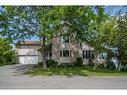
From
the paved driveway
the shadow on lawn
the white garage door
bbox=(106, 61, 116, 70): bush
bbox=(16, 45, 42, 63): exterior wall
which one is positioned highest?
bbox=(16, 45, 42, 63): exterior wall

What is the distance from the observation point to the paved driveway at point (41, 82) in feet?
25.5

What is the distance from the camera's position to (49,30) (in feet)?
33.4

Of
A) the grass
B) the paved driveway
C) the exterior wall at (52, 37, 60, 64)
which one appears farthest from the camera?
the exterior wall at (52, 37, 60, 64)

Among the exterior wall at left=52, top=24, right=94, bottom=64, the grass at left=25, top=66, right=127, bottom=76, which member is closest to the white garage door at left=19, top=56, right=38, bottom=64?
the grass at left=25, top=66, right=127, bottom=76

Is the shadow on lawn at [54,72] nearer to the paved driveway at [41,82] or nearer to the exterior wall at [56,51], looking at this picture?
the paved driveway at [41,82]

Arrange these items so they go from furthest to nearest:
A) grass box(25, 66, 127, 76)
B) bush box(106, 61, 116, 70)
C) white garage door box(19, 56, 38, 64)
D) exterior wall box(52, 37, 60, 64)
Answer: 1. exterior wall box(52, 37, 60, 64)
2. bush box(106, 61, 116, 70)
3. grass box(25, 66, 127, 76)
4. white garage door box(19, 56, 38, 64)

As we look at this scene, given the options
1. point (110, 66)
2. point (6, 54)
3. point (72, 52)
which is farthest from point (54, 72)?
point (72, 52)

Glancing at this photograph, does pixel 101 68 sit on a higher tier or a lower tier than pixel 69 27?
lower

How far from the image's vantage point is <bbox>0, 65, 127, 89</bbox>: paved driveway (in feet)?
25.5

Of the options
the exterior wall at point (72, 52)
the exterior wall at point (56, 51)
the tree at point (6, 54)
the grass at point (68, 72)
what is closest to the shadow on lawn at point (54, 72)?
the grass at point (68, 72)

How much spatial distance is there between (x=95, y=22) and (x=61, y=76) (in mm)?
2408

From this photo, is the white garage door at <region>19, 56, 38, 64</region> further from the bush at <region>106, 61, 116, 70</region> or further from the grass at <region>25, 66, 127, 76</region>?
the bush at <region>106, 61, 116, 70</region>
